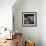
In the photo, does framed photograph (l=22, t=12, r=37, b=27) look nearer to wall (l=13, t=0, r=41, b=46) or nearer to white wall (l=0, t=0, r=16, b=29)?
wall (l=13, t=0, r=41, b=46)

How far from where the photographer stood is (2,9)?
182 inches

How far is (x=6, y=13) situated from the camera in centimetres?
467

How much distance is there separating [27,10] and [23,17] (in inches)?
15.9

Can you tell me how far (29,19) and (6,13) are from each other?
151 centimetres

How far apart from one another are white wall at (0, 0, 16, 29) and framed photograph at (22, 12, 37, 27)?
3.98 ft

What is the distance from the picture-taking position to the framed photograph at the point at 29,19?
5.73 meters

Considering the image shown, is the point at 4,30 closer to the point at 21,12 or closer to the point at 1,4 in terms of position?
the point at 1,4

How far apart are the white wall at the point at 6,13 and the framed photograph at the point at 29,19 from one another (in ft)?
3.98

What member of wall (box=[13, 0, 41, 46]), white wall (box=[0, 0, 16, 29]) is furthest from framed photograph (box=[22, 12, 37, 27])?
white wall (box=[0, 0, 16, 29])

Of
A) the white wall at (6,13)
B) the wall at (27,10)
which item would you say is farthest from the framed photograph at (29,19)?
the white wall at (6,13)

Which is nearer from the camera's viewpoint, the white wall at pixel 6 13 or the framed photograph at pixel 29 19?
the white wall at pixel 6 13

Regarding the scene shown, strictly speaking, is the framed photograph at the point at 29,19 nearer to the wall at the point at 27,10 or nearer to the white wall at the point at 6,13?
the wall at the point at 27,10

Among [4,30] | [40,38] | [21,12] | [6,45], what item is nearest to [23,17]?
[21,12]

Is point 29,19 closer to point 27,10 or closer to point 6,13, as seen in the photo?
point 27,10
